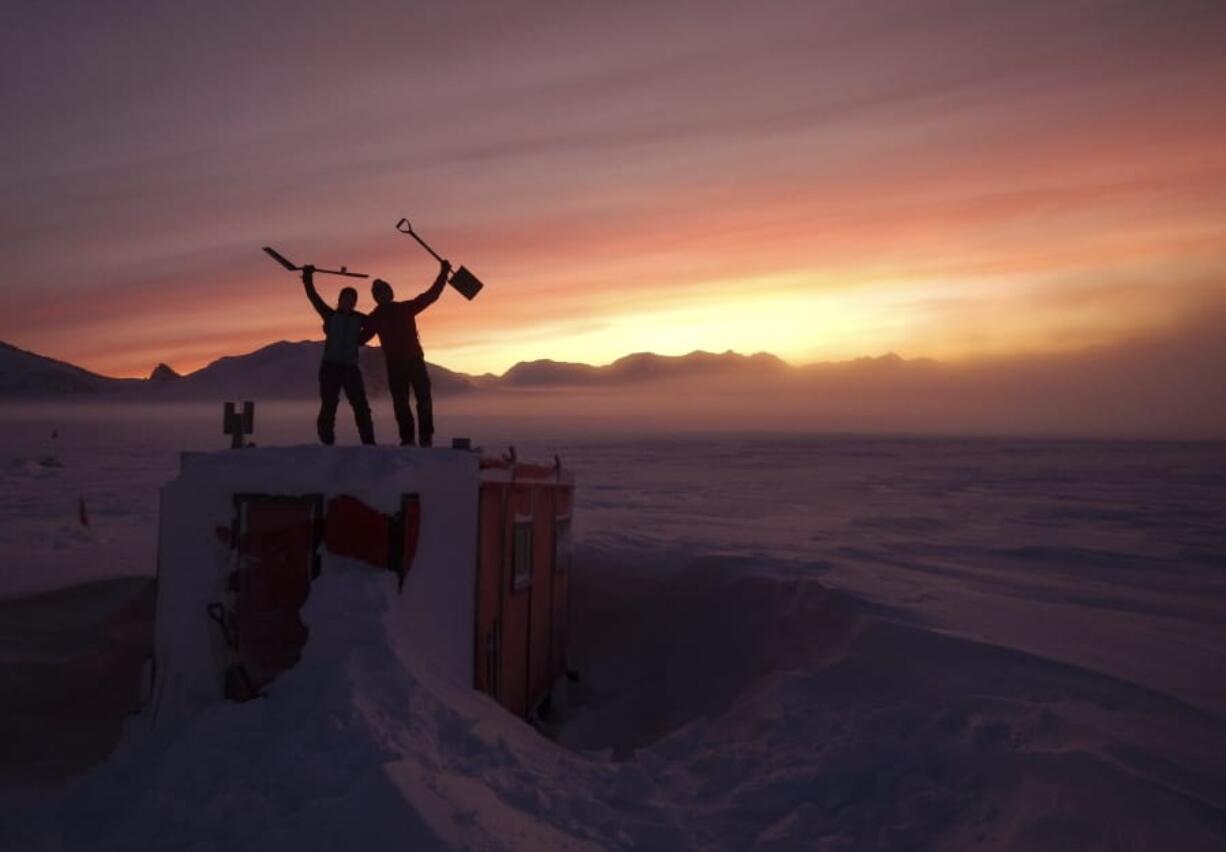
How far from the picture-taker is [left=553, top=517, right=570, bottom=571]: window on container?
33.3 feet

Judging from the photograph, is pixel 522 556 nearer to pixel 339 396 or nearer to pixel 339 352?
pixel 339 396

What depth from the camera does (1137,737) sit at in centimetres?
620

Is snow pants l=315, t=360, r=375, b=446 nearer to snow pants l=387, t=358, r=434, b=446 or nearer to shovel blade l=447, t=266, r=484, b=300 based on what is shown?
snow pants l=387, t=358, r=434, b=446

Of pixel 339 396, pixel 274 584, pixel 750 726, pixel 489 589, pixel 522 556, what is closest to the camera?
pixel 274 584

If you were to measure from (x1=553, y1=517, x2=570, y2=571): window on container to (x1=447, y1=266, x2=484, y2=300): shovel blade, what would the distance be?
Result: 9.29 feet

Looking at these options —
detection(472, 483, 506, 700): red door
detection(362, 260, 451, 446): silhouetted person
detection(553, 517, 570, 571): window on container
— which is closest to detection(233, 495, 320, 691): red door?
detection(472, 483, 506, 700): red door

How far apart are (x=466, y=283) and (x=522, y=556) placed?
2587mm

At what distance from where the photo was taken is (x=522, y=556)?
8719mm

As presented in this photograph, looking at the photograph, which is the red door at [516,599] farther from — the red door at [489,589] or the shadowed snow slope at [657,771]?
the shadowed snow slope at [657,771]

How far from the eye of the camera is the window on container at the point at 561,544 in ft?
33.3

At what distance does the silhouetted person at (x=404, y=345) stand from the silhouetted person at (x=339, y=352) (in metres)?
0.15

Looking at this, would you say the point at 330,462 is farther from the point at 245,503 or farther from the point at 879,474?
the point at 879,474

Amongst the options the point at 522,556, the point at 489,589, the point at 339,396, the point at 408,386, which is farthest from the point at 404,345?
the point at 489,589

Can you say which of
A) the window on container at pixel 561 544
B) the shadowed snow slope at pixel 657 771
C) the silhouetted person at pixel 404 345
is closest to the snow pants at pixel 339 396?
the silhouetted person at pixel 404 345
